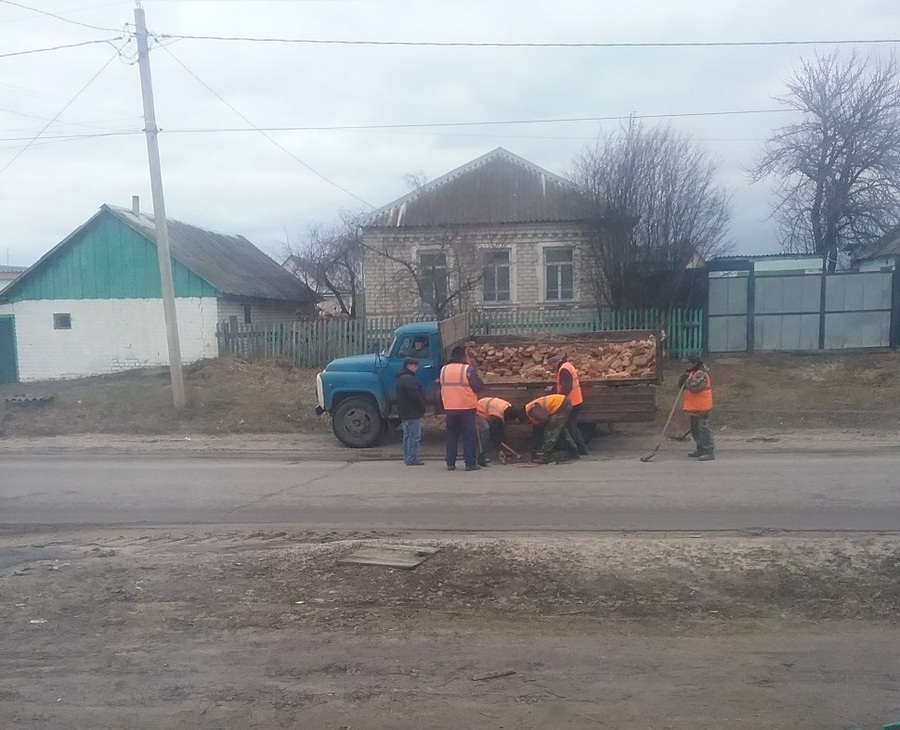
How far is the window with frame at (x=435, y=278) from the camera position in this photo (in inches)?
988

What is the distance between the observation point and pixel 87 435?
639 inches

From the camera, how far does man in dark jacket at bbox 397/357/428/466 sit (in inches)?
464

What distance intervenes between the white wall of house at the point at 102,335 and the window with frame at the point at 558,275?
1124 centimetres

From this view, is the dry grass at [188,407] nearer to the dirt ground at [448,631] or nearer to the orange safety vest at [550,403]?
the orange safety vest at [550,403]

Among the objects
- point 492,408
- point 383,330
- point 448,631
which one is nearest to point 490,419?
point 492,408

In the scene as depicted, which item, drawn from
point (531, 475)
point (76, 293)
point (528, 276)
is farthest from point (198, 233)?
point (531, 475)

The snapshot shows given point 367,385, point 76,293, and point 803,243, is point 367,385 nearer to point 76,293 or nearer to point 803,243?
point 76,293

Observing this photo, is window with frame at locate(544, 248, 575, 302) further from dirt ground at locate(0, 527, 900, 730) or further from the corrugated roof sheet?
dirt ground at locate(0, 527, 900, 730)

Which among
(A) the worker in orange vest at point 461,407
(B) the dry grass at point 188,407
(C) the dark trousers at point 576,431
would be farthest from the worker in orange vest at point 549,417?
(B) the dry grass at point 188,407

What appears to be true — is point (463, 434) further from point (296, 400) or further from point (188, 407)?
point (188, 407)

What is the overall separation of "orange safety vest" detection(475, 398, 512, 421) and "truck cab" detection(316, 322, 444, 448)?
1540 millimetres

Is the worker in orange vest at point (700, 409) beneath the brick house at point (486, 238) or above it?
beneath

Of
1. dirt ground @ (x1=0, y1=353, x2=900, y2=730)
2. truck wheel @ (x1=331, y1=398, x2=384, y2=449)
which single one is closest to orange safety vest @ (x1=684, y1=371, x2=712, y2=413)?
dirt ground @ (x1=0, y1=353, x2=900, y2=730)

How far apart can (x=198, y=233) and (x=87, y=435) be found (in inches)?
623
